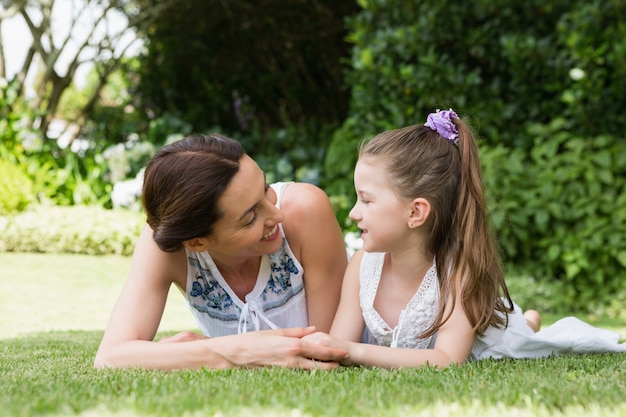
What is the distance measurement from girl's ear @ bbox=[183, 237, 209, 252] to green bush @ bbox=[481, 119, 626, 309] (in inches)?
178

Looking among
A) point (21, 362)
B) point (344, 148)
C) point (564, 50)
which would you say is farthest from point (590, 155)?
point (21, 362)

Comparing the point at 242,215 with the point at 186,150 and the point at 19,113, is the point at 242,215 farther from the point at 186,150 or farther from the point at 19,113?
the point at 19,113

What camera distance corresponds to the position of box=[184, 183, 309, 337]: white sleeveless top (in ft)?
12.2

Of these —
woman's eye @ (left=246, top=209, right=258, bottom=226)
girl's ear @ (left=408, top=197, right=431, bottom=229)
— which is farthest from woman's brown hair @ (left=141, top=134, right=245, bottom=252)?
girl's ear @ (left=408, top=197, right=431, bottom=229)

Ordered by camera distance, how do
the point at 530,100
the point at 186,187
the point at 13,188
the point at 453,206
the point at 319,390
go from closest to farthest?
the point at 319,390 → the point at 186,187 → the point at 453,206 → the point at 530,100 → the point at 13,188

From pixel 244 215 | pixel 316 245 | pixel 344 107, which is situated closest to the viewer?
pixel 244 215

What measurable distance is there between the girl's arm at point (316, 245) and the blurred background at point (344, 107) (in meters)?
2.02

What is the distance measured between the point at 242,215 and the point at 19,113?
8786 mm

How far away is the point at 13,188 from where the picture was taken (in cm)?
1013

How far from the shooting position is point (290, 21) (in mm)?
12984

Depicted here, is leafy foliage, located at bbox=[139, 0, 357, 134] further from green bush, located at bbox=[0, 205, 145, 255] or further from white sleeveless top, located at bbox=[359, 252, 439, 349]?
white sleeveless top, located at bbox=[359, 252, 439, 349]

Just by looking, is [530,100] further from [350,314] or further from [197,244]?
[197,244]

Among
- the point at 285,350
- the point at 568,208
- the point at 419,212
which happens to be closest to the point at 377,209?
the point at 419,212

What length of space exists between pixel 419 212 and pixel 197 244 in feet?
3.02
